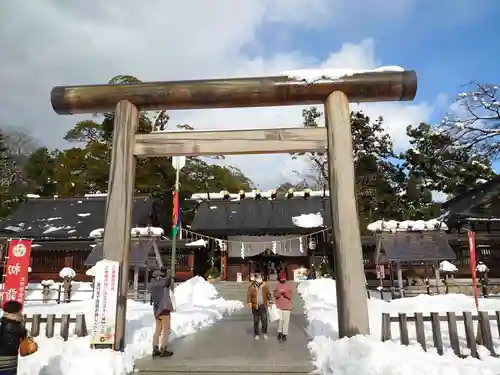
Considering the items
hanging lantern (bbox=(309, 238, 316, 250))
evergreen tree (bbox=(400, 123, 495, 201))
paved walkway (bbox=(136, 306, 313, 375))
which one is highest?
evergreen tree (bbox=(400, 123, 495, 201))

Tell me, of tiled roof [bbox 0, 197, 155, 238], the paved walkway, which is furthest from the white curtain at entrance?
the paved walkway

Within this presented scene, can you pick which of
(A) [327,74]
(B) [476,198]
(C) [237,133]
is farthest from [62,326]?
(B) [476,198]

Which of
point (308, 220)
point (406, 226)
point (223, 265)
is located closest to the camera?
point (406, 226)

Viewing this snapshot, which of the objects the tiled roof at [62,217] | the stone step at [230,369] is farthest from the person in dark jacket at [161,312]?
the tiled roof at [62,217]

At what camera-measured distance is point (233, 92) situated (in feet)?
25.2

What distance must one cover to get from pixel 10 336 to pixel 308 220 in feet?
79.9

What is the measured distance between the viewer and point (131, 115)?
25.6 feet

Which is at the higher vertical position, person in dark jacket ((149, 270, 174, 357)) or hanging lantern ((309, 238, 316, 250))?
hanging lantern ((309, 238, 316, 250))

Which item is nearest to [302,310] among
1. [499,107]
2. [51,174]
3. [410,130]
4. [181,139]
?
[181,139]

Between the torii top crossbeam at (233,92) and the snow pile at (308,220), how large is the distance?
780 inches

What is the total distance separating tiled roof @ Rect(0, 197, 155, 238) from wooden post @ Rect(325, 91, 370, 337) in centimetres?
2348

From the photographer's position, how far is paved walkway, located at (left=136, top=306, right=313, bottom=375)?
6523 mm

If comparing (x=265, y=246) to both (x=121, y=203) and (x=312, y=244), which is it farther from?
(x=121, y=203)

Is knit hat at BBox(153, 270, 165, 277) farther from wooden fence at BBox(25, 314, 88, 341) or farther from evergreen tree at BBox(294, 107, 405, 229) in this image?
evergreen tree at BBox(294, 107, 405, 229)
